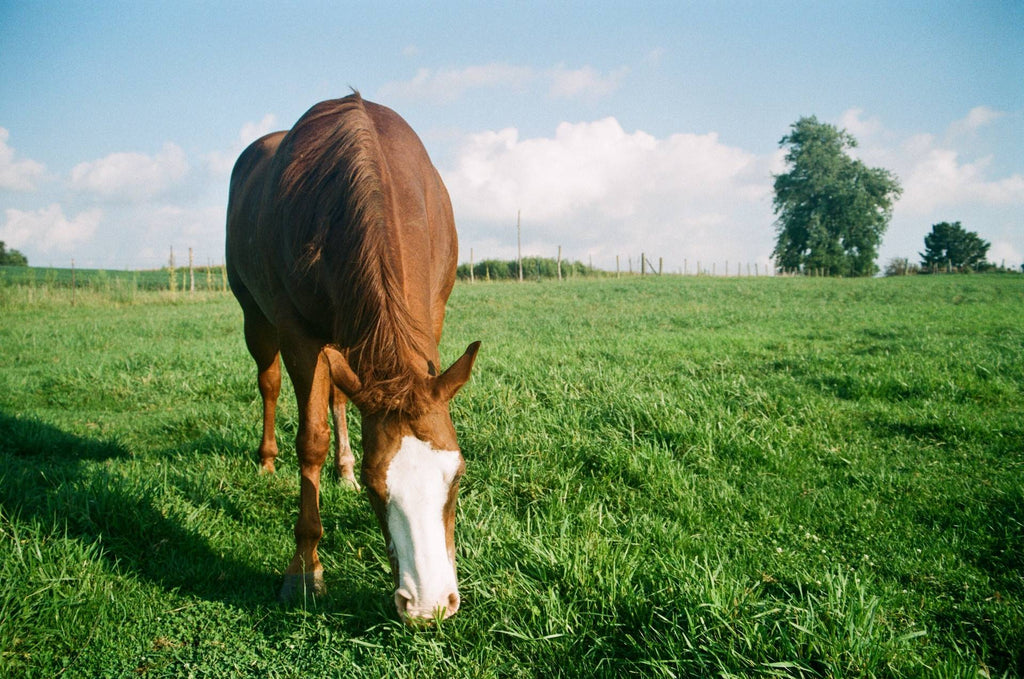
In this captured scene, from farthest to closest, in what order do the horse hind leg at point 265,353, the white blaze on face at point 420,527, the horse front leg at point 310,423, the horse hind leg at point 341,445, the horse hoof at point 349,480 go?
the horse hind leg at point 265,353
the horse hind leg at point 341,445
the horse hoof at point 349,480
the horse front leg at point 310,423
the white blaze on face at point 420,527

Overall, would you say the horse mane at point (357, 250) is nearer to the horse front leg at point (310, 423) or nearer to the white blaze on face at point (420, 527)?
the white blaze on face at point (420, 527)

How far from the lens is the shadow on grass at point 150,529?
269cm

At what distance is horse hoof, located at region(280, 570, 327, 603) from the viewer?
2697 mm

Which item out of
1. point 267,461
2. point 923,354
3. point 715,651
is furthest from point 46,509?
point 923,354

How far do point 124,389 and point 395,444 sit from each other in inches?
237

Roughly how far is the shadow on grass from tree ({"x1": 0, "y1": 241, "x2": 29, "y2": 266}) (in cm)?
7667

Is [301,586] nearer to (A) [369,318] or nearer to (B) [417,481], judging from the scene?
(B) [417,481]

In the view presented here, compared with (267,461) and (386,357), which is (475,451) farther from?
(386,357)

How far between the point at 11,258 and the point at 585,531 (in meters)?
81.7

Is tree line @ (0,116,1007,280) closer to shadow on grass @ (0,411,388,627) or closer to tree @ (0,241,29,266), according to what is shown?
tree @ (0,241,29,266)

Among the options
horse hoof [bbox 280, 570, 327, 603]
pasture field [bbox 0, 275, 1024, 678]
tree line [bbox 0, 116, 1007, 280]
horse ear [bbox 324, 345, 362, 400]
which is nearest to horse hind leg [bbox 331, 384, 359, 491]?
pasture field [bbox 0, 275, 1024, 678]

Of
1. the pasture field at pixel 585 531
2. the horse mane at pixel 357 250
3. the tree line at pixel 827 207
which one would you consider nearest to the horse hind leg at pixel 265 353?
the pasture field at pixel 585 531

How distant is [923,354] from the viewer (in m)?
7.18

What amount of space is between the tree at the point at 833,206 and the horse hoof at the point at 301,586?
62829 mm
